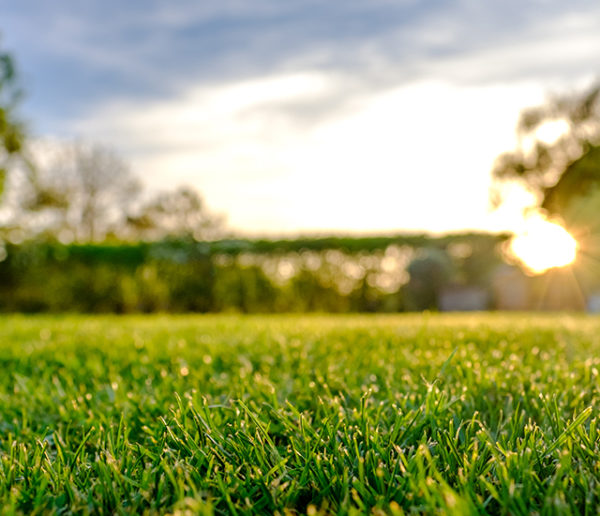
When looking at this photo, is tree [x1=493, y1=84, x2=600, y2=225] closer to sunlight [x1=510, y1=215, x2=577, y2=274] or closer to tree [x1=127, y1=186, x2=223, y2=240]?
sunlight [x1=510, y1=215, x2=577, y2=274]

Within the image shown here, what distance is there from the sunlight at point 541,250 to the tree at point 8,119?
11.5 metres

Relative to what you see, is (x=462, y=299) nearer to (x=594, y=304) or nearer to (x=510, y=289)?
(x=510, y=289)

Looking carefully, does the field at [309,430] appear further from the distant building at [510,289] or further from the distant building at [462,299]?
the distant building at [510,289]

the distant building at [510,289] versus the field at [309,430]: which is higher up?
the field at [309,430]

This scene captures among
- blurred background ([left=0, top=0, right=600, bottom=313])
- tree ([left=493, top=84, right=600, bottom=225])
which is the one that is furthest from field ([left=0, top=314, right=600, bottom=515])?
tree ([left=493, top=84, right=600, bottom=225])

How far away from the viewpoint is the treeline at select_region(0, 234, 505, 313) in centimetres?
1099

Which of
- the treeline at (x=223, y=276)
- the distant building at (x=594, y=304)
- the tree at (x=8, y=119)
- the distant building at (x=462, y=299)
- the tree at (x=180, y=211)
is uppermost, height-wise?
the tree at (x=8, y=119)

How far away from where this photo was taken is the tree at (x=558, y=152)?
70.5 ft

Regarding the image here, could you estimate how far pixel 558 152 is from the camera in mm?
22469

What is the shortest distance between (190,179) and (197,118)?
10394 mm

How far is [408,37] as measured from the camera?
6246mm

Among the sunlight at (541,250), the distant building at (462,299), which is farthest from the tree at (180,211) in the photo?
the sunlight at (541,250)

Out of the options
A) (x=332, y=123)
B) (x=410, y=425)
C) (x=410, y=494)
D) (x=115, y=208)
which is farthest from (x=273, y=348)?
(x=115, y=208)

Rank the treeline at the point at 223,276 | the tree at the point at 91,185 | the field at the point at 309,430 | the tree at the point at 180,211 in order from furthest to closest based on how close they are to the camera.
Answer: the tree at the point at 91,185, the tree at the point at 180,211, the treeline at the point at 223,276, the field at the point at 309,430
